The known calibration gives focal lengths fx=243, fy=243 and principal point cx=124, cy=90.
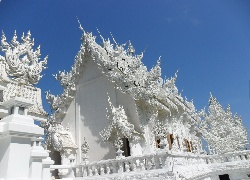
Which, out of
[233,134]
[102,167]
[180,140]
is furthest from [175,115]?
[233,134]

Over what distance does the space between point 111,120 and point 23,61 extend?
681cm

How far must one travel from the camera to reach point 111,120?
12047 mm

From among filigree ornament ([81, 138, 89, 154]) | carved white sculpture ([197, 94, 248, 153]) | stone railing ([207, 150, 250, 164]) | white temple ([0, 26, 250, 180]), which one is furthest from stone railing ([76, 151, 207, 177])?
carved white sculpture ([197, 94, 248, 153])

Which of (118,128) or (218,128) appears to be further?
(218,128)

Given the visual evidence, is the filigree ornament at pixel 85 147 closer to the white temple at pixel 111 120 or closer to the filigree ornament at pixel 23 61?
the white temple at pixel 111 120

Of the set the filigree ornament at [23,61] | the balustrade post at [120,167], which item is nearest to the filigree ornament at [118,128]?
the balustrade post at [120,167]

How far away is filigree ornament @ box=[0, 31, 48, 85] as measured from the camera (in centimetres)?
563

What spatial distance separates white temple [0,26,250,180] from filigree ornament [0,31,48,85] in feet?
0.07

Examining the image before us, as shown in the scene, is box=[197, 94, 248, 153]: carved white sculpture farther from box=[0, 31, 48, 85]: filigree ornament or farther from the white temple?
box=[0, 31, 48, 85]: filigree ornament

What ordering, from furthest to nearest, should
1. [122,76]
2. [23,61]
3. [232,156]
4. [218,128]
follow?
[218,128], [232,156], [122,76], [23,61]

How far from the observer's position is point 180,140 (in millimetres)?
16312

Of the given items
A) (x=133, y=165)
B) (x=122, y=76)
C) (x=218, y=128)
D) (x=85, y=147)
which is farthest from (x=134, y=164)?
(x=218, y=128)

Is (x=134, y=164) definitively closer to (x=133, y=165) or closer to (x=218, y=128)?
(x=133, y=165)

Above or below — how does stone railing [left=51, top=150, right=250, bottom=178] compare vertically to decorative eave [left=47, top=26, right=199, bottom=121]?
below
